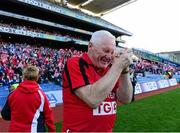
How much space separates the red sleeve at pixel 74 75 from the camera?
9.14 feet

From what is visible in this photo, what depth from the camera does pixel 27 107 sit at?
4.39m

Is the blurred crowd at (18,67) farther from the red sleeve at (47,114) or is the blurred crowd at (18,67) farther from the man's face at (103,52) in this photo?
the man's face at (103,52)

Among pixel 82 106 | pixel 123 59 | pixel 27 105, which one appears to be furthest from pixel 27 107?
pixel 123 59

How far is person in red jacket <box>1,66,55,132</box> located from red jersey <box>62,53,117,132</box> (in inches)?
59.9

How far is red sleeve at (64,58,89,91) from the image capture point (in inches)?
110

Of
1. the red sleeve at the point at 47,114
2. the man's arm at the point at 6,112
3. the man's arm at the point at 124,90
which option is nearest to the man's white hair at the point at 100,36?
the man's arm at the point at 124,90

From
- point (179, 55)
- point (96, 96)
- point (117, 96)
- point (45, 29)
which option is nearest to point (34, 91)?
point (117, 96)

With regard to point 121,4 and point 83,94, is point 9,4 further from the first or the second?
point 83,94

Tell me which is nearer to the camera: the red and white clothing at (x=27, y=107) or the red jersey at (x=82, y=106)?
the red jersey at (x=82, y=106)

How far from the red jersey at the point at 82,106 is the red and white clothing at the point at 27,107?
1.52 m

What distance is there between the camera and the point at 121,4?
69875 millimetres

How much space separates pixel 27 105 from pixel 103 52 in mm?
1974

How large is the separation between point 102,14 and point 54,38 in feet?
96.2

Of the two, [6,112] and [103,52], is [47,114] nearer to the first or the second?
[6,112]
